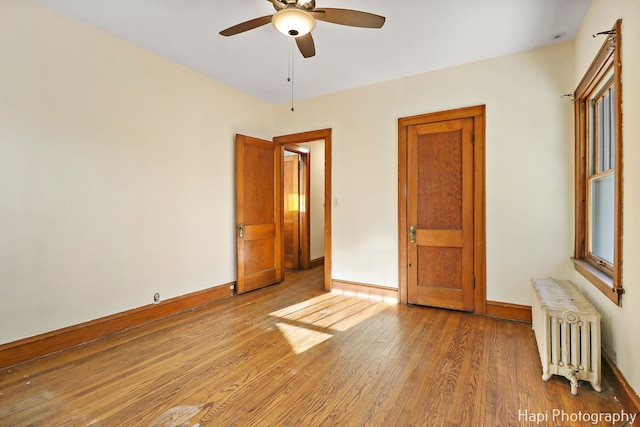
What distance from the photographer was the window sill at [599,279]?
1882mm

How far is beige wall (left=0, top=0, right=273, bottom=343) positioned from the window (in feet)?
12.4

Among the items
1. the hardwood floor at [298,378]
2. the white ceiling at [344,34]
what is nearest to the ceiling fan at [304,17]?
the white ceiling at [344,34]

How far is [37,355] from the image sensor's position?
96.0 inches

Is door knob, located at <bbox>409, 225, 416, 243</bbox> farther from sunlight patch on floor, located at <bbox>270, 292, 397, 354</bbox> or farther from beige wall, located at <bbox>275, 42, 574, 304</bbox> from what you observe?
sunlight patch on floor, located at <bbox>270, 292, 397, 354</bbox>

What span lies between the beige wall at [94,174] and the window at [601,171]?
12.4 ft

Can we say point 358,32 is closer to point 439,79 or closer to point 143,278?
point 439,79

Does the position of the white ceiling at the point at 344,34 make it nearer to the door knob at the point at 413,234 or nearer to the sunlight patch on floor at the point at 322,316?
the door knob at the point at 413,234

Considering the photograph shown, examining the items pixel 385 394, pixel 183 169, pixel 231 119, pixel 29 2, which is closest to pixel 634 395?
pixel 385 394

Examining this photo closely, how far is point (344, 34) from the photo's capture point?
285 centimetres

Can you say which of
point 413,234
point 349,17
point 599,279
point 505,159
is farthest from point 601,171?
point 349,17

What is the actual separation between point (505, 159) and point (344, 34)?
205 cm

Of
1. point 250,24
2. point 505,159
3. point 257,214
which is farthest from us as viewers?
point 257,214

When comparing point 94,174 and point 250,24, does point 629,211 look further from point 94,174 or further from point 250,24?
point 94,174

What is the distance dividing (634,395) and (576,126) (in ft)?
7.38
